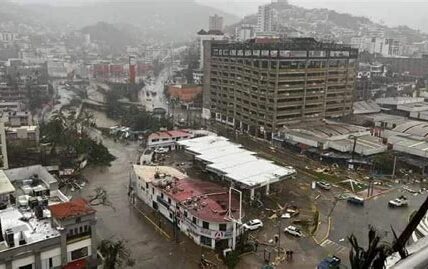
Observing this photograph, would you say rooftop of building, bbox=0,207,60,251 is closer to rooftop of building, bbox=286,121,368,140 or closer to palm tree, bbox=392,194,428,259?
palm tree, bbox=392,194,428,259

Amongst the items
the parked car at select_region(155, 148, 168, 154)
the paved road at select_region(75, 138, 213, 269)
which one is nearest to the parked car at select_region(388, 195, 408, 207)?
the paved road at select_region(75, 138, 213, 269)

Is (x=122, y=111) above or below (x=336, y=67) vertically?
below

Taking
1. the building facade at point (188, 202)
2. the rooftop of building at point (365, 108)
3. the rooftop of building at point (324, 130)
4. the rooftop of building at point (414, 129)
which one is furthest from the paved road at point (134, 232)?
the rooftop of building at point (365, 108)

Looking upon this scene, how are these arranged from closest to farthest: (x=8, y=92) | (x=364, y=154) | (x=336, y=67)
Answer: (x=364, y=154) < (x=336, y=67) < (x=8, y=92)

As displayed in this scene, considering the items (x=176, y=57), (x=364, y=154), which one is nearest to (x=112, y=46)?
(x=176, y=57)

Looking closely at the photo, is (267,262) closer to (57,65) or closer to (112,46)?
(57,65)

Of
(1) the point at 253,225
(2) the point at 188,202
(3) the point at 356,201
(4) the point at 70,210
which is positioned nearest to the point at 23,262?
(4) the point at 70,210

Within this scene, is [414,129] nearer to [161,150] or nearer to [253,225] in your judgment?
[161,150]
